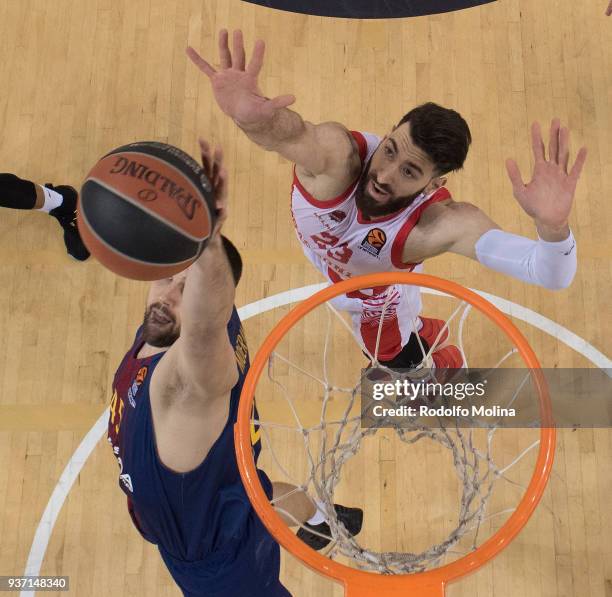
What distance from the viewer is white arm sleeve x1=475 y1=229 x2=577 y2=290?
8.03 ft

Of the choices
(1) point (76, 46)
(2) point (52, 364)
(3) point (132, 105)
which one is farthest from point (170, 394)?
(1) point (76, 46)

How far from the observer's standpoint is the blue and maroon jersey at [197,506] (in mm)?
2662

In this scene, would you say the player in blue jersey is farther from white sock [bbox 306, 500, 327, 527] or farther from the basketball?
the basketball

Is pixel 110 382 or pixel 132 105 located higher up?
pixel 132 105

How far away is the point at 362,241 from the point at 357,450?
A: 1.05 meters

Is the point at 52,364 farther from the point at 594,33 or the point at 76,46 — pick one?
the point at 594,33

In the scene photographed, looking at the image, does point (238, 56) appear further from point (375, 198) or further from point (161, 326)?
point (161, 326)

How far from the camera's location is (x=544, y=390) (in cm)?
256

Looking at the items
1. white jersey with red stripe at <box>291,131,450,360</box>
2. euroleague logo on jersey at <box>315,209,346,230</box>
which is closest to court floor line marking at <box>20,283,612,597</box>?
white jersey with red stripe at <box>291,131,450,360</box>

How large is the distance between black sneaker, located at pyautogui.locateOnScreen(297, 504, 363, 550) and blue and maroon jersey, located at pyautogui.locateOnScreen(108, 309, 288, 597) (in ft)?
0.74

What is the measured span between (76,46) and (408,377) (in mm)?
2876

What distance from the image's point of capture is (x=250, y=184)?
13.4 ft

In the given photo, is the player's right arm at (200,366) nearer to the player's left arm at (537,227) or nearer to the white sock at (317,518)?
the white sock at (317,518)

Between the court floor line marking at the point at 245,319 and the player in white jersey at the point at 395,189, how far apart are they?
2.61 feet
